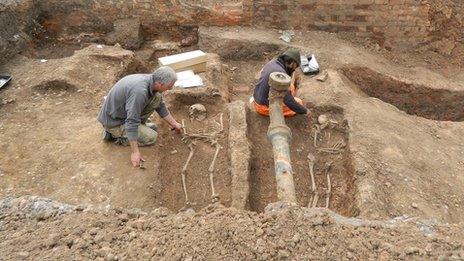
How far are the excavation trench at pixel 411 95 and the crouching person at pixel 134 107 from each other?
3698 millimetres

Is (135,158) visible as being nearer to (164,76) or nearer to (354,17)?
(164,76)

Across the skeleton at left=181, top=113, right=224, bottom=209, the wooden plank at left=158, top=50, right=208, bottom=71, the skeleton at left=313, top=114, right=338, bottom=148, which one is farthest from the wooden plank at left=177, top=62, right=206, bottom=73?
the skeleton at left=313, top=114, right=338, bottom=148

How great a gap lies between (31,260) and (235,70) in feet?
16.9

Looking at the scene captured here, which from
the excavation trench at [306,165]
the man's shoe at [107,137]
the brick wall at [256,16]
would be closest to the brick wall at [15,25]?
the brick wall at [256,16]

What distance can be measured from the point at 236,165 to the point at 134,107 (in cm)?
135

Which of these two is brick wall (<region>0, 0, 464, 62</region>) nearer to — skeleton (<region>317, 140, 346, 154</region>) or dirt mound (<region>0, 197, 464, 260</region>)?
skeleton (<region>317, 140, 346, 154</region>)

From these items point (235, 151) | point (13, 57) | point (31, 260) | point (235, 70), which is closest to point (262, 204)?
point (235, 151)

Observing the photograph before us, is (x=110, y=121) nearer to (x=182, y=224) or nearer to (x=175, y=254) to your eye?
(x=182, y=224)

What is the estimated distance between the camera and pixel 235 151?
499 centimetres

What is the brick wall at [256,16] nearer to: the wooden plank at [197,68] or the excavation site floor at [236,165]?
the excavation site floor at [236,165]

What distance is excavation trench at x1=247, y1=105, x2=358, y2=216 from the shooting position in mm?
4828

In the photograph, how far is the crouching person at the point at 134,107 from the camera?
437cm

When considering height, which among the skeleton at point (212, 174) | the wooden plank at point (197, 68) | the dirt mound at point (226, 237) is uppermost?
the dirt mound at point (226, 237)

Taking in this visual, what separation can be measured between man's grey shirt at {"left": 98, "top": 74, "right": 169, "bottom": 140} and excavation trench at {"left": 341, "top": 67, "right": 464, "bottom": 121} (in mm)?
3884
